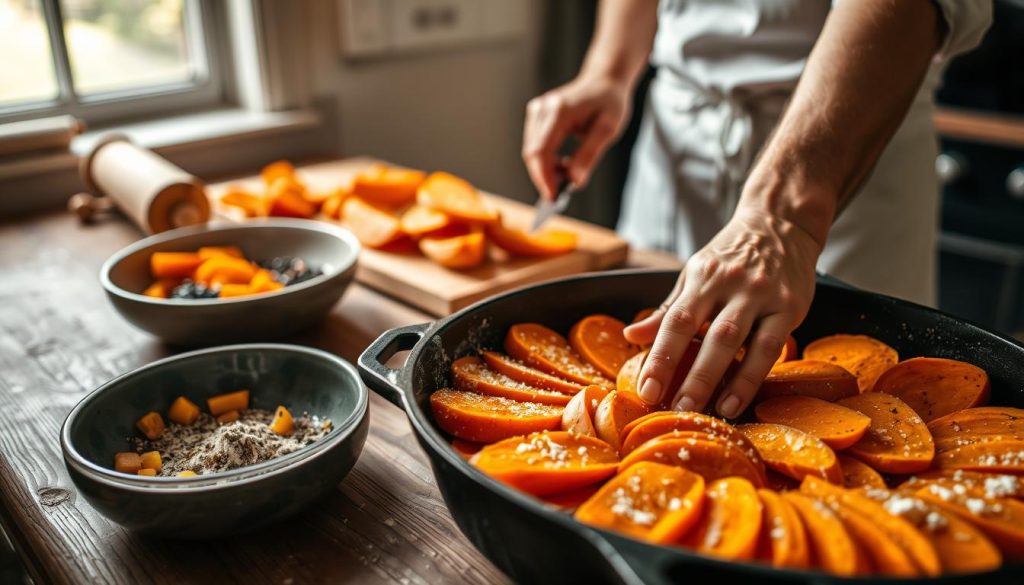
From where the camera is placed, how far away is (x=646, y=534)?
2.13 feet

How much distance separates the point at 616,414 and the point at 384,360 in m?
0.24

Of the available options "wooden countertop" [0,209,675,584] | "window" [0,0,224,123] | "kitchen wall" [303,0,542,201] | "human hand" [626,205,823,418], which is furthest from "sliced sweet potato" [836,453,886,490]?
"window" [0,0,224,123]

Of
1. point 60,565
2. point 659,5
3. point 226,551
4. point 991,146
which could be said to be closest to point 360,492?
point 226,551

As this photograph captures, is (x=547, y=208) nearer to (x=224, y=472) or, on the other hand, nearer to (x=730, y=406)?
(x=730, y=406)

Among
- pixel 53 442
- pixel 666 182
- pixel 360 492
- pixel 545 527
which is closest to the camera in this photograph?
pixel 545 527

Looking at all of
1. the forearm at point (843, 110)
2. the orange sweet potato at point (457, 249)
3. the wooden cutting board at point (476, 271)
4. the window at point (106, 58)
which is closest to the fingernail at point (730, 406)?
the forearm at point (843, 110)

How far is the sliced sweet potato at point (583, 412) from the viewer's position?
2.75 ft

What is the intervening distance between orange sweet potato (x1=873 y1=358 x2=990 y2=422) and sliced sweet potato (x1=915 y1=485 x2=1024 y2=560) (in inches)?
8.3

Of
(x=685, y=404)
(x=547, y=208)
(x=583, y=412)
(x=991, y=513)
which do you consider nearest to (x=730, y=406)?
(x=685, y=404)

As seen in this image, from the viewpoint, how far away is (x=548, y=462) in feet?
2.46

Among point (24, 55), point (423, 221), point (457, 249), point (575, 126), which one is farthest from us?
point (24, 55)

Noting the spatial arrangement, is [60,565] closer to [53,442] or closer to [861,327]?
[53,442]

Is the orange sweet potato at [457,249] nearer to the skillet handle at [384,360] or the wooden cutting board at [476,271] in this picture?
the wooden cutting board at [476,271]

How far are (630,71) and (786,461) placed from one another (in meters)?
1.20
